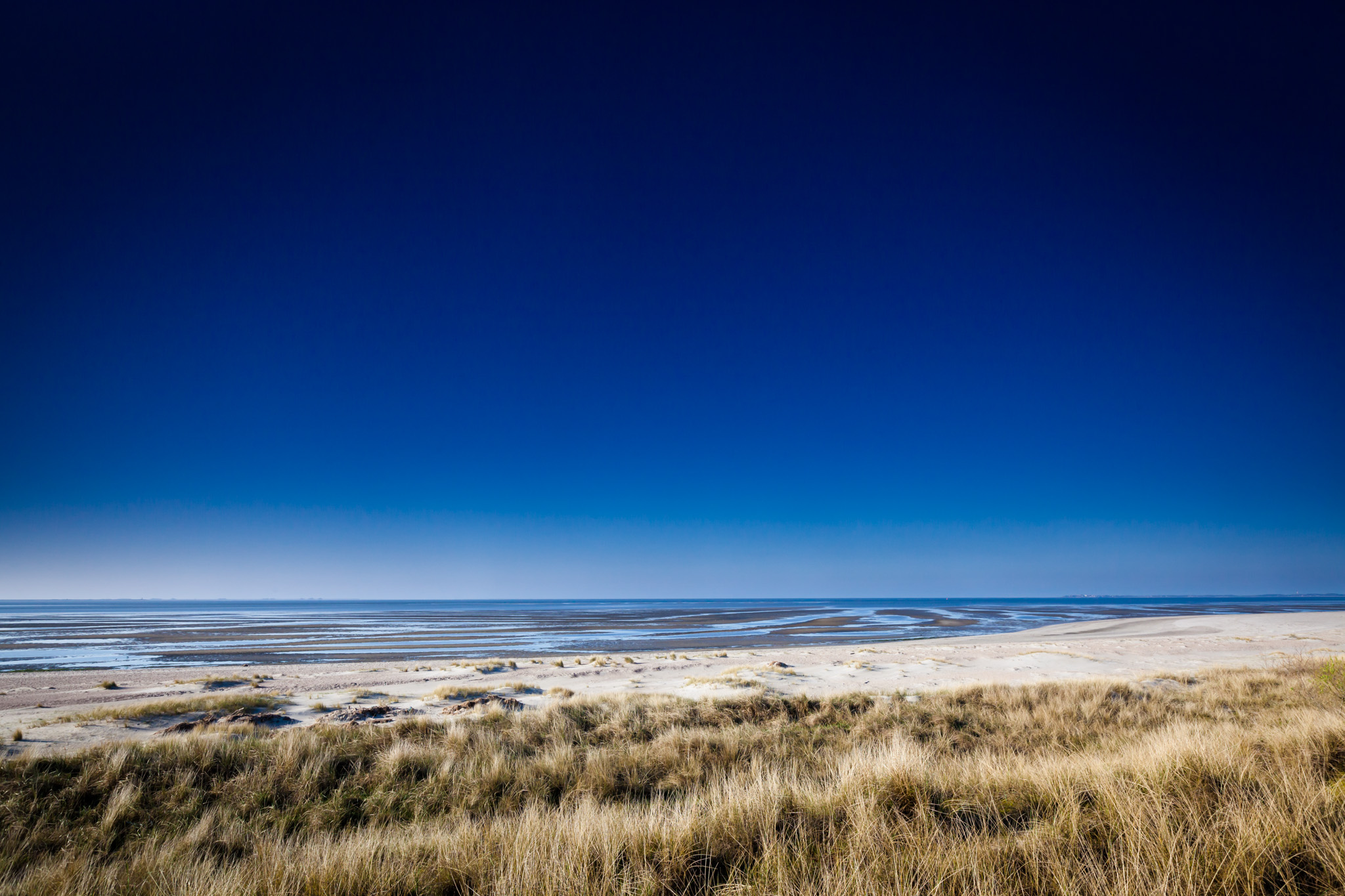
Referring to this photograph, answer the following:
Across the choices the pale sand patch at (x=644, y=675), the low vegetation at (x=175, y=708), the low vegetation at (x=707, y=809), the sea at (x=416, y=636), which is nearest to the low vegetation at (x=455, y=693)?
the pale sand patch at (x=644, y=675)

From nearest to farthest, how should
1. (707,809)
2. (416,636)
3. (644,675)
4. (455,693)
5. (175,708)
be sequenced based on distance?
1. (707,809)
2. (175,708)
3. (455,693)
4. (644,675)
5. (416,636)

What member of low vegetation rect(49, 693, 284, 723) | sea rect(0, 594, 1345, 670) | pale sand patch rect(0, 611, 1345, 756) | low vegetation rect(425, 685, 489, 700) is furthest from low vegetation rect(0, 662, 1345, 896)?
sea rect(0, 594, 1345, 670)

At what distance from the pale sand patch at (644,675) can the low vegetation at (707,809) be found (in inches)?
194

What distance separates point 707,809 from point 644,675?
17.6 meters

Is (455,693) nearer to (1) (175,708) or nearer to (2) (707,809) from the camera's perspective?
(1) (175,708)

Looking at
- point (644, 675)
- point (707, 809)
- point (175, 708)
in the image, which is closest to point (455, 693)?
point (175, 708)

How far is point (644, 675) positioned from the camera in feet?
73.3

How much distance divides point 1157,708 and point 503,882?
14.1 metres

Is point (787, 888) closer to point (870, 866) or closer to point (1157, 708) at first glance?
point (870, 866)

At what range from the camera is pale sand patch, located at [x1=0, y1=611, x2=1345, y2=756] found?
15758 millimetres

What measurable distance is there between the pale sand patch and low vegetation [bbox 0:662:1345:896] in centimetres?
493

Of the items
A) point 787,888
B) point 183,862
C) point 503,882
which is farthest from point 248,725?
point 787,888

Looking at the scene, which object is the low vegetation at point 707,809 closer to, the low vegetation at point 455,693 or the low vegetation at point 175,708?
the low vegetation at point 175,708

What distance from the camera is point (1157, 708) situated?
12.1 m
